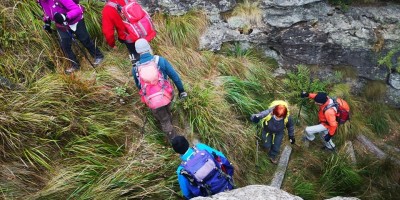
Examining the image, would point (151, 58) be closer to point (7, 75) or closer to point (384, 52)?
point (7, 75)

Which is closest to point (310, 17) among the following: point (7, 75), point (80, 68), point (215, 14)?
point (215, 14)

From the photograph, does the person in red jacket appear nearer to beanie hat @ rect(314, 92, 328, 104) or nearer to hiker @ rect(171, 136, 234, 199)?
hiker @ rect(171, 136, 234, 199)

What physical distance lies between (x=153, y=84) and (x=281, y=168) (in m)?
3.16

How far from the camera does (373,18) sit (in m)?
8.11

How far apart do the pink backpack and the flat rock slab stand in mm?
2635

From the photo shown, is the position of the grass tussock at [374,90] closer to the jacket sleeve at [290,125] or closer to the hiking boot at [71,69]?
the jacket sleeve at [290,125]

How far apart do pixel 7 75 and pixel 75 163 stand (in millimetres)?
1935

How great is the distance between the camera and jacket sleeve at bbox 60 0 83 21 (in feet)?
18.1

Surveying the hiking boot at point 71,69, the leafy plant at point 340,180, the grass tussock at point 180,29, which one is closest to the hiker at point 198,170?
the leafy plant at point 340,180

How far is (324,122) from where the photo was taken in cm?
698

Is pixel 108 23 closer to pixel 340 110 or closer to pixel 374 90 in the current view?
pixel 340 110

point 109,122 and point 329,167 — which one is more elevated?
point 109,122

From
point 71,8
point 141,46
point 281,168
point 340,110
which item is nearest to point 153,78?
point 141,46

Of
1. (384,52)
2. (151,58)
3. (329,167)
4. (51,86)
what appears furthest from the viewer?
(384,52)
